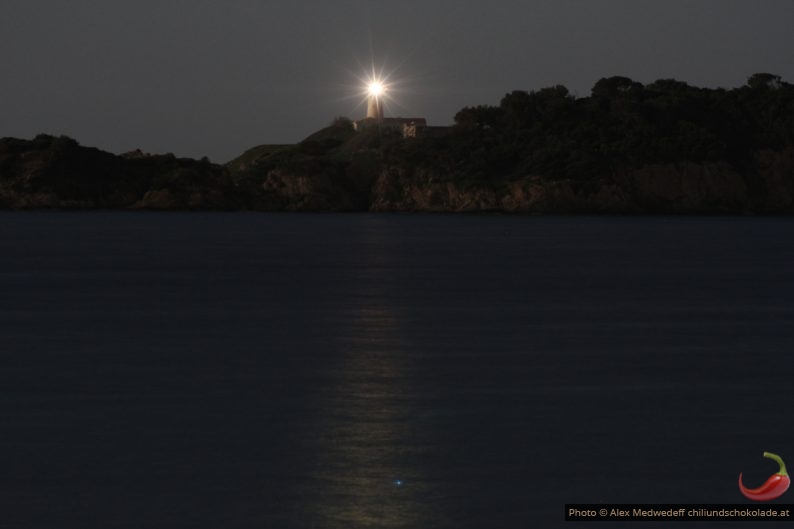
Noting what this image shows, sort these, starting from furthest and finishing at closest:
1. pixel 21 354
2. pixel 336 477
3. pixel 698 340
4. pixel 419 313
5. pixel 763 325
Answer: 1. pixel 419 313
2. pixel 763 325
3. pixel 698 340
4. pixel 21 354
5. pixel 336 477

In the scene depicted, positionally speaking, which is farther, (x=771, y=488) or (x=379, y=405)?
(x=379, y=405)

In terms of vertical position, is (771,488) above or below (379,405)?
Result: above

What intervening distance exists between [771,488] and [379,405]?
546 centimetres

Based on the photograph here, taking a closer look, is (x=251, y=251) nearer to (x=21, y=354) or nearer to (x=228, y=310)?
(x=228, y=310)

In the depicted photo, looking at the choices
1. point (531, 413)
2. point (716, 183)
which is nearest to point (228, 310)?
point (531, 413)

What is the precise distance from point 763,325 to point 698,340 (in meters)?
3.84

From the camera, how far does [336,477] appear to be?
36.5 ft

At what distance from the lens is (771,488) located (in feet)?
35.2

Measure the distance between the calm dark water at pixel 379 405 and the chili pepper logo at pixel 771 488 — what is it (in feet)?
0.45

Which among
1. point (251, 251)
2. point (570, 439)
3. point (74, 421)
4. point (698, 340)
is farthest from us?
Result: point (251, 251)

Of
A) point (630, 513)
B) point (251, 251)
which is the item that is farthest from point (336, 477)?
point (251, 251)

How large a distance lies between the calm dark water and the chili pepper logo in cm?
14

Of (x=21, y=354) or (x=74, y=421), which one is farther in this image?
(x=21, y=354)

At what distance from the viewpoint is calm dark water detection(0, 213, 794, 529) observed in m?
10.5
